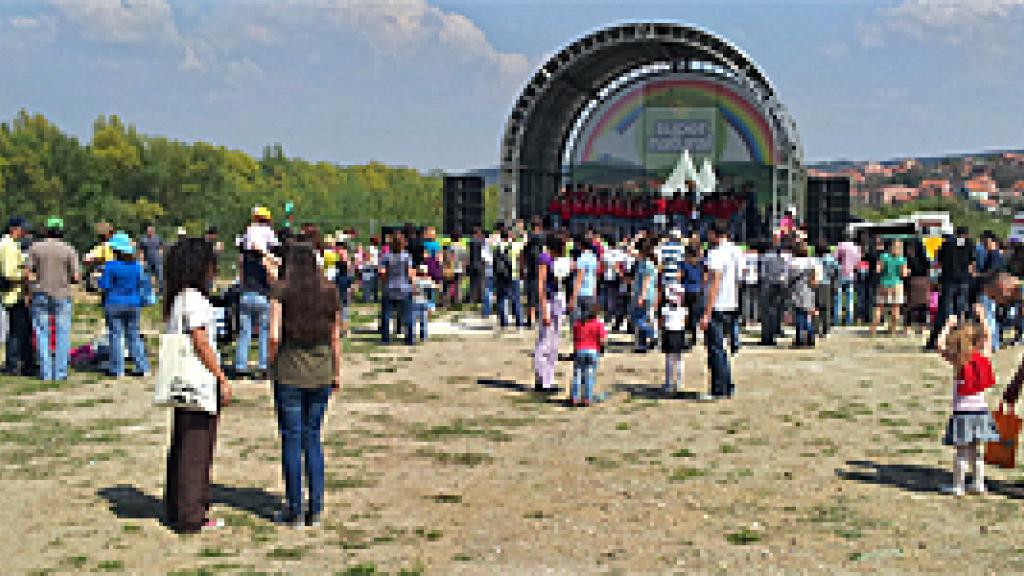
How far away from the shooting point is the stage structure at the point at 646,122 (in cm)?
2925

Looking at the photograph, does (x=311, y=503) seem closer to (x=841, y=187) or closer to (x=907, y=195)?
(x=841, y=187)

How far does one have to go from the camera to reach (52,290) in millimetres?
11117

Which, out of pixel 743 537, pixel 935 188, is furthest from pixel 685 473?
Answer: pixel 935 188

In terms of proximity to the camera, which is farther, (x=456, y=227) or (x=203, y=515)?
(x=456, y=227)

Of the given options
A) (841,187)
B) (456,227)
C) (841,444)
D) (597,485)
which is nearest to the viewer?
(597,485)

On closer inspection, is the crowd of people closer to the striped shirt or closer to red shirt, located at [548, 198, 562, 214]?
the striped shirt

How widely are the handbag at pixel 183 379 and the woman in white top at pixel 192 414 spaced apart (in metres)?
0.04

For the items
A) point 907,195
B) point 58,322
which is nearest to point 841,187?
point 58,322

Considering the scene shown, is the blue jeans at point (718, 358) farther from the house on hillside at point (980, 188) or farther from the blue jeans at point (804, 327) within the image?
the house on hillside at point (980, 188)

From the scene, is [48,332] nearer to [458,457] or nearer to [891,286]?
[458,457]

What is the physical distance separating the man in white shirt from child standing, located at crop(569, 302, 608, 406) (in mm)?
1085

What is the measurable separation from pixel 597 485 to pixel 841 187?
23233 millimetres

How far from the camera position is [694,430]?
907cm

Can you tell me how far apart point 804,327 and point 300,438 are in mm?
9803
